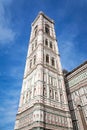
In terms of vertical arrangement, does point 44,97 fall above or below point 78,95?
below

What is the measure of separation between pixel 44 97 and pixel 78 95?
645 centimetres

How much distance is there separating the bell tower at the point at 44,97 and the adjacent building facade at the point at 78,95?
62.7 inches

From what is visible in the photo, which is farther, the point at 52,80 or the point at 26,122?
the point at 52,80

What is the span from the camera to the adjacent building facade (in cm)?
1888

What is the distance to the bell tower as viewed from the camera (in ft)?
54.4

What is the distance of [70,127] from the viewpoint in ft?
58.1

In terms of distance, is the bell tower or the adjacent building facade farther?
the adjacent building facade

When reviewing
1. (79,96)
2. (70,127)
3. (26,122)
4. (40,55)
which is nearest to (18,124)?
(26,122)

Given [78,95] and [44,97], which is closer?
[44,97]

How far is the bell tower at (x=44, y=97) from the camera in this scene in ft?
54.4

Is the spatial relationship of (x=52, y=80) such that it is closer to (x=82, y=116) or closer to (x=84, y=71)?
(x=84, y=71)

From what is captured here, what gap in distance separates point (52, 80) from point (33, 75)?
12.1ft

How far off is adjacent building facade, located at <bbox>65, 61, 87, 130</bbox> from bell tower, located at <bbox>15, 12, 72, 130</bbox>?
1593 millimetres

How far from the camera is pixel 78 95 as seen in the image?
2141 cm
